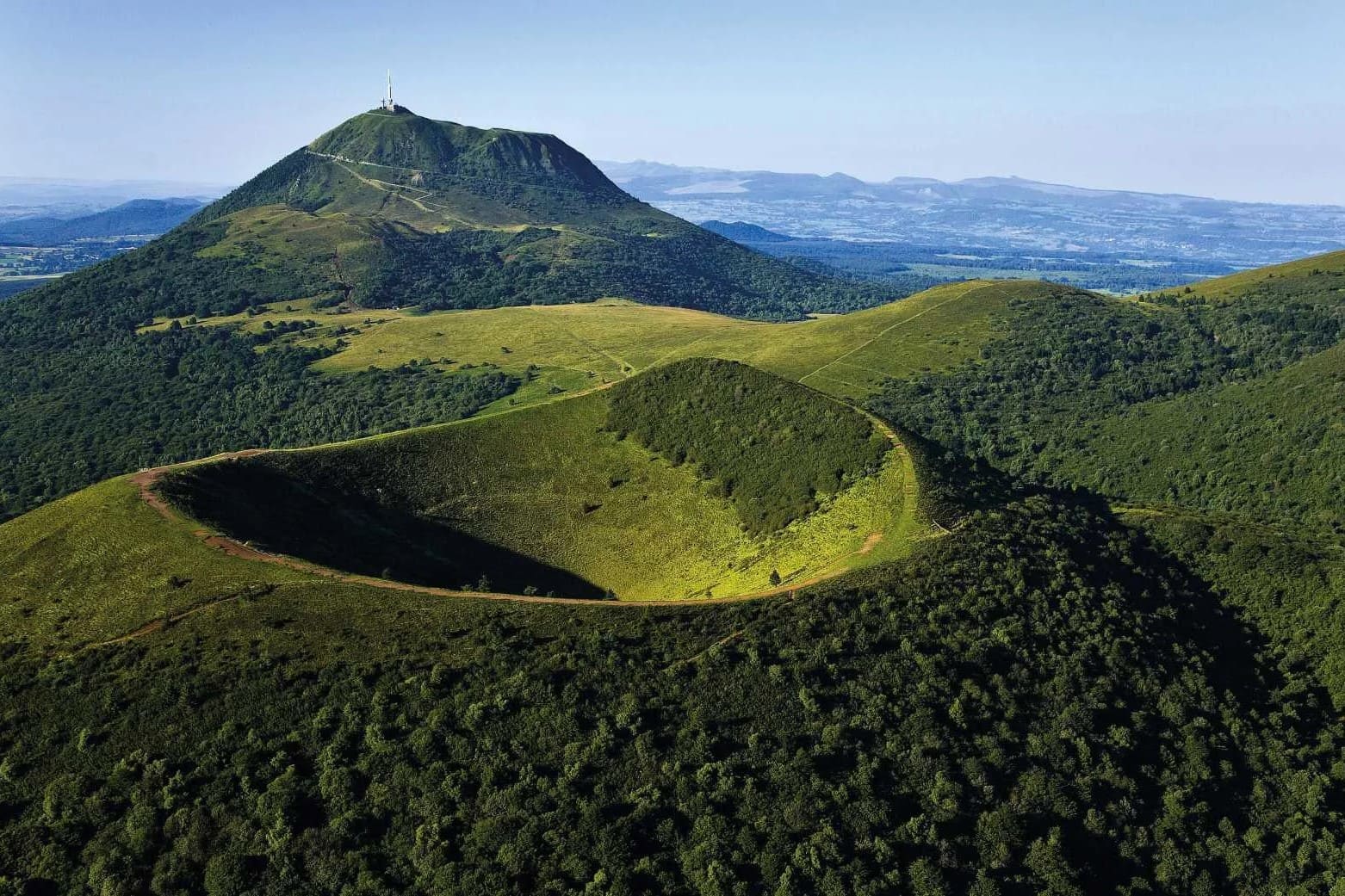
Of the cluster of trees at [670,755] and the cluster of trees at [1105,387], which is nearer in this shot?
the cluster of trees at [670,755]

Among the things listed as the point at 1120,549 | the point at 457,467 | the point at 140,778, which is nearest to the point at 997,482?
the point at 1120,549

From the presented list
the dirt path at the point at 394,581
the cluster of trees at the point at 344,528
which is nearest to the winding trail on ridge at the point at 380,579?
the dirt path at the point at 394,581

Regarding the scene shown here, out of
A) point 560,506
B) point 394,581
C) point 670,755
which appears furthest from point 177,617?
point 560,506

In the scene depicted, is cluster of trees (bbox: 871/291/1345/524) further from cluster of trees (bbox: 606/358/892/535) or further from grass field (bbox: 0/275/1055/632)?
grass field (bbox: 0/275/1055/632)

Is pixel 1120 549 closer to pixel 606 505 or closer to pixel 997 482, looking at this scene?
pixel 997 482

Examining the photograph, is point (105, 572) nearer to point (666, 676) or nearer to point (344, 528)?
point (344, 528)

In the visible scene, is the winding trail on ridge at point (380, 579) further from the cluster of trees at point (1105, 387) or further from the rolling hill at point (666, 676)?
the cluster of trees at point (1105, 387)
